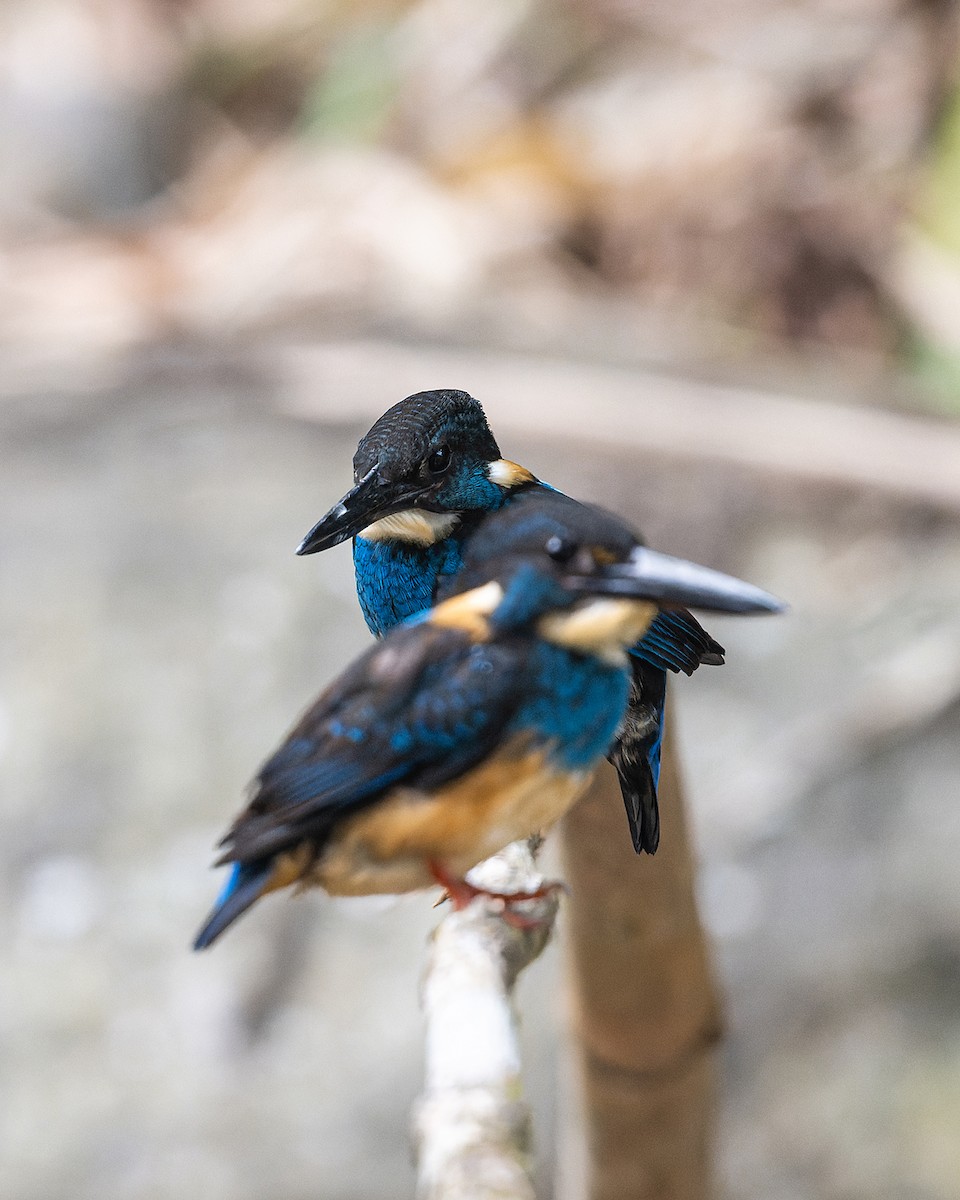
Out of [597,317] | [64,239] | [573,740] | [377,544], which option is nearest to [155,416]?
[597,317]

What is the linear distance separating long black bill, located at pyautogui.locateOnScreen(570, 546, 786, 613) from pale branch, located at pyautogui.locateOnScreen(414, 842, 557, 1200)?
542 mm

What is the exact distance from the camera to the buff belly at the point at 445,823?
5.19ft

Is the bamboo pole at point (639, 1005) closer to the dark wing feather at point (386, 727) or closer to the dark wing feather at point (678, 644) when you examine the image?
the dark wing feather at point (678, 644)

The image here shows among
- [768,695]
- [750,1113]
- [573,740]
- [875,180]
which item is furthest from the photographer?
[875,180]

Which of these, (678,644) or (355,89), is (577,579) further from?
(355,89)

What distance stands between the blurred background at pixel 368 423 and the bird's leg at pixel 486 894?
203 centimetres

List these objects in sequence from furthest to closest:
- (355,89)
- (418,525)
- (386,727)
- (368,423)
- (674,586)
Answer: (355,89)
(368,423)
(418,525)
(386,727)
(674,586)

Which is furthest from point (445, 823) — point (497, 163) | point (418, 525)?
point (497, 163)

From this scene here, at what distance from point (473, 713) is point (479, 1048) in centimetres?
41

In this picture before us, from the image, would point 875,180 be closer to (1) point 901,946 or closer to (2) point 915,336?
(2) point 915,336

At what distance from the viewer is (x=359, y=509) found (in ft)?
5.68

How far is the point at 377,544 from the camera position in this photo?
76.9 inches

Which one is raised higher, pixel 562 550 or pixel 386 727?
pixel 562 550

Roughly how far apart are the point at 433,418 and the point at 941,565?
3.57 metres
